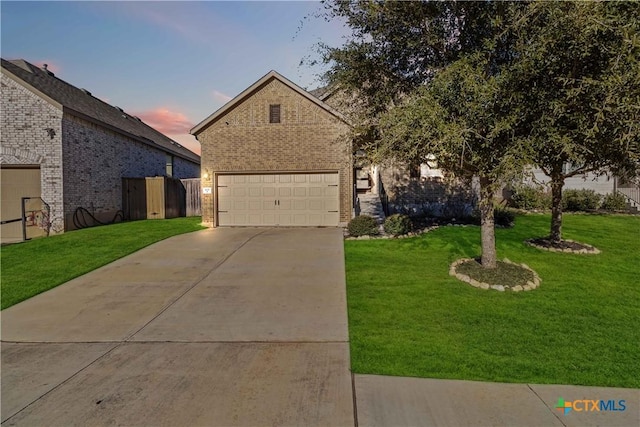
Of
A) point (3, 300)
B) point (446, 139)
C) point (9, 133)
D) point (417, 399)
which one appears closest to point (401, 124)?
point (446, 139)

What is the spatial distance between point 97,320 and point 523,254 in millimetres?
10038

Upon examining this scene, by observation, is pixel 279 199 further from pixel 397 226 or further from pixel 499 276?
pixel 499 276

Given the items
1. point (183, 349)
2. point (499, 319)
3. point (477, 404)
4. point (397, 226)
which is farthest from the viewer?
point (397, 226)

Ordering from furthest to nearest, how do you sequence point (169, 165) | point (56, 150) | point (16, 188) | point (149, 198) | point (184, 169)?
1. point (184, 169)
2. point (169, 165)
3. point (149, 198)
4. point (16, 188)
5. point (56, 150)

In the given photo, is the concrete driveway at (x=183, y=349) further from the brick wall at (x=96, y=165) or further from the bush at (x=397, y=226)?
the brick wall at (x=96, y=165)

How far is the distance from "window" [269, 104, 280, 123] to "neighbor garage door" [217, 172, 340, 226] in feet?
7.52

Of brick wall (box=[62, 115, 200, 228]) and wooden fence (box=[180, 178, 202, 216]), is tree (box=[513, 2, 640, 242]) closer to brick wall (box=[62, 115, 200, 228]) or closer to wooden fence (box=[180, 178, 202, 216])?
brick wall (box=[62, 115, 200, 228])

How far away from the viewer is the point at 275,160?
584 inches

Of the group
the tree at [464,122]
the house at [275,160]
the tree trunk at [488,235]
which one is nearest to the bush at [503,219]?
the house at [275,160]

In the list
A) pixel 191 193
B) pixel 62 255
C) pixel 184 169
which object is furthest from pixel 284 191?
pixel 184 169

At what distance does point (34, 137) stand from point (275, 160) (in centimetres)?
931

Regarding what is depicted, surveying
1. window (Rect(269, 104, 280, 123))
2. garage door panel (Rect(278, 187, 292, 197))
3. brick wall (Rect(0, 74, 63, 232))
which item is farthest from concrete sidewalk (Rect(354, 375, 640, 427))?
brick wall (Rect(0, 74, 63, 232))

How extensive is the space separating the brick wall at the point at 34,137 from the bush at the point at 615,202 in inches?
1004

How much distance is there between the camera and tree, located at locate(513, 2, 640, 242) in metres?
4.91
